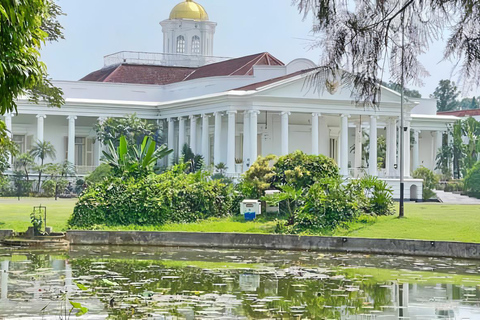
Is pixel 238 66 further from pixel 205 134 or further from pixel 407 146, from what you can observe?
pixel 407 146

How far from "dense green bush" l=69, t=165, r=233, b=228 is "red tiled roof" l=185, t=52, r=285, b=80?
29.5 m

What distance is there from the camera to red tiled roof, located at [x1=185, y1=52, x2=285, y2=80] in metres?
62.3

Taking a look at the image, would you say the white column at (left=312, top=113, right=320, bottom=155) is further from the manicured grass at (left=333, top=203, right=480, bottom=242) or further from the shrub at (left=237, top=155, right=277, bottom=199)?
the manicured grass at (left=333, top=203, right=480, bottom=242)

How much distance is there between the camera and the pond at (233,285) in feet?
48.7

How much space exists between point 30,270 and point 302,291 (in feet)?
20.1

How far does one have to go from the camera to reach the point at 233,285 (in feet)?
59.5

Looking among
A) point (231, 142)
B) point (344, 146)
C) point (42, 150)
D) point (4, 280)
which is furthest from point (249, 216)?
point (42, 150)

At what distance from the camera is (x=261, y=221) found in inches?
1220

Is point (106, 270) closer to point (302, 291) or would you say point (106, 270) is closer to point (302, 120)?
point (302, 291)

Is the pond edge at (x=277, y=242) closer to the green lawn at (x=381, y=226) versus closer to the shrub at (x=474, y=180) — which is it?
the green lawn at (x=381, y=226)

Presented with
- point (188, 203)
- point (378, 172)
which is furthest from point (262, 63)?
point (188, 203)

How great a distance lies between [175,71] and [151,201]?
4000 cm

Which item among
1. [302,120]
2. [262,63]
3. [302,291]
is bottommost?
[302,291]

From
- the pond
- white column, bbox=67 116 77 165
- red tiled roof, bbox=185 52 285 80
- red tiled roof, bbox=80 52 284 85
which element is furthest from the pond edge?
red tiled roof, bbox=80 52 284 85
